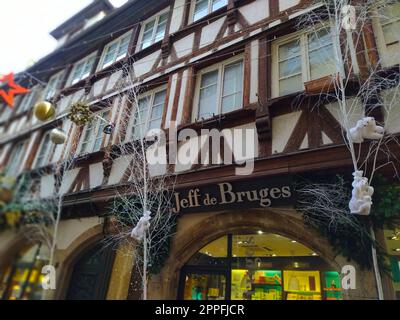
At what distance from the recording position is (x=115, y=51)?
27.9 feet

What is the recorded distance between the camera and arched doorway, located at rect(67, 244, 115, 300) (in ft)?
18.8

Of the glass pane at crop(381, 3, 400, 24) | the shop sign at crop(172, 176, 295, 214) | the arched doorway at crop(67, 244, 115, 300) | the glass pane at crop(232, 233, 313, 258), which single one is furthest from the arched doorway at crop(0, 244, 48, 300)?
the glass pane at crop(381, 3, 400, 24)

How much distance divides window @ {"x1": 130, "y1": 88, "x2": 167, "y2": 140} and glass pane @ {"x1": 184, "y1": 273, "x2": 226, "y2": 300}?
9.43 feet

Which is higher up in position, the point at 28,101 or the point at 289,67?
the point at 28,101

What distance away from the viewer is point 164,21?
7.55 metres

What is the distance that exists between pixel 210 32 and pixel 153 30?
2.28 meters

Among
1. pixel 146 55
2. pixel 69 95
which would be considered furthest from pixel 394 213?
pixel 69 95

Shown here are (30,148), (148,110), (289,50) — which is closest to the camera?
(289,50)

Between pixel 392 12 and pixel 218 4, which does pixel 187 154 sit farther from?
pixel 218 4

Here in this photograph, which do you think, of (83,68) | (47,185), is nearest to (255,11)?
(47,185)

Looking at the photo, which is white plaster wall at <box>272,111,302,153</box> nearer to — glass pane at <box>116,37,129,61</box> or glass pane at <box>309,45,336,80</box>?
glass pane at <box>309,45,336,80</box>

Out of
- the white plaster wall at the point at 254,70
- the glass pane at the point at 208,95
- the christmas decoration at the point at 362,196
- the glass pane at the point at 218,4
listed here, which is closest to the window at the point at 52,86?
the glass pane at the point at 218,4
